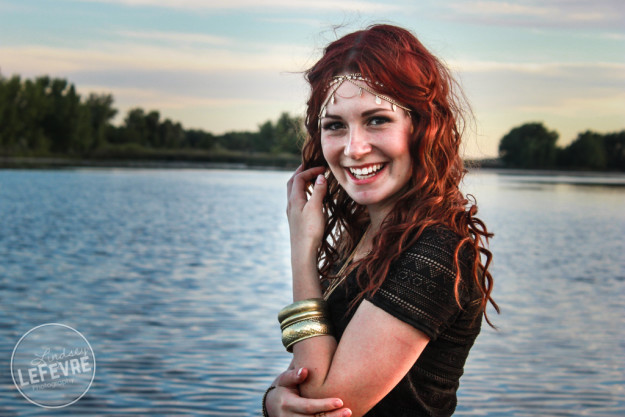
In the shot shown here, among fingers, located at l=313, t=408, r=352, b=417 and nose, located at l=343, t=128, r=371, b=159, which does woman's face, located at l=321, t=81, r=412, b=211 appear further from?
fingers, located at l=313, t=408, r=352, b=417

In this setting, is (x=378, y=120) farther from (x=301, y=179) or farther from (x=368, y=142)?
(x=301, y=179)

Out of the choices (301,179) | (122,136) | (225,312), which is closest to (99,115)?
(122,136)

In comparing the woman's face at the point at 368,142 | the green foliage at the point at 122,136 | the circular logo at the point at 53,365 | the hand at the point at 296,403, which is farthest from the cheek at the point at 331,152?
the green foliage at the point at 122,136

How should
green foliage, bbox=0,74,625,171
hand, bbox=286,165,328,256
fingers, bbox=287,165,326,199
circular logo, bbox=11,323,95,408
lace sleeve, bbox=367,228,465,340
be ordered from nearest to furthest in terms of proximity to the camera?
lace sleeve, bbox=367,228,465,340
hand, bbox=286,165,328,256
fingers, bbox=287,165,326,199
circular logo, bbox=11,323,95,408
green foliage, bbox=0,74,625,171

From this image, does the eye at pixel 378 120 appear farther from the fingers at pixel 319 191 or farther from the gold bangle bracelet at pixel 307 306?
the gold bangle bracelet at pixel 307 306

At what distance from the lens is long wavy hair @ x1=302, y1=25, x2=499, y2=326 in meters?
1.88

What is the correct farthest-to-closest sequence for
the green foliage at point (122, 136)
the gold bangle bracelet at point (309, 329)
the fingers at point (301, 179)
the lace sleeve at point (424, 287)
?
1. the green foliage at point (122, 136)
2. the fingers at point (301, 179)
3. the gold bangle bracelet at point (309, 329)
4. the lace sleeve at point (424, 287)

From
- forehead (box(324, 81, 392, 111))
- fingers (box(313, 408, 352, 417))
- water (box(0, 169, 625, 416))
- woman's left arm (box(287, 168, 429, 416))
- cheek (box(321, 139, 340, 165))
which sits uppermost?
forehead (box(324, 81, 392, 111))

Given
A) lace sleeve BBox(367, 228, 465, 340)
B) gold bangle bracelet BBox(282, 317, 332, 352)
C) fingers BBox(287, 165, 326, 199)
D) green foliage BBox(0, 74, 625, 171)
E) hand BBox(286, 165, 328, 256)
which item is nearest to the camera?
lace sleeve BBox(367, 228, 465, 340)

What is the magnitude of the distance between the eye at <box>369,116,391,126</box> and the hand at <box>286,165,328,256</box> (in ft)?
0.82

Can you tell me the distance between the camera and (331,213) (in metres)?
2.37

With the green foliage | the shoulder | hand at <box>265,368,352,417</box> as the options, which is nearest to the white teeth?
the shoulder

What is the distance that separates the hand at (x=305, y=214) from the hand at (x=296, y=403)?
281 millimetres

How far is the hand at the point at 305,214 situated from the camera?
2027 millimetres
